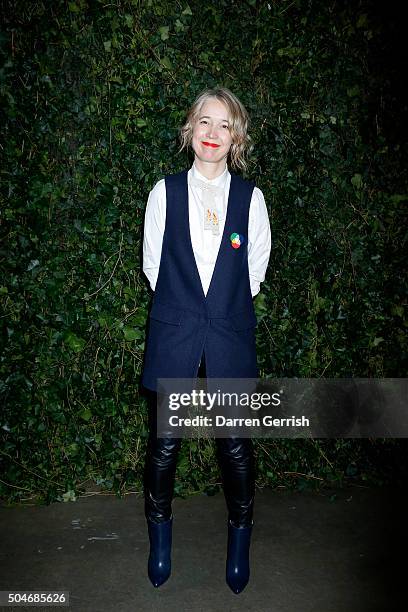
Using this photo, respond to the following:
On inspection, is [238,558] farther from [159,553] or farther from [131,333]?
[131,333]

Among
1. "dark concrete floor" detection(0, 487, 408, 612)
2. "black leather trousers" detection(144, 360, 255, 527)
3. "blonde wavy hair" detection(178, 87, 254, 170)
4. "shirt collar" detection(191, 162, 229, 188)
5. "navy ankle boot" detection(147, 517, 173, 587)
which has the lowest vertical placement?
"dark concrete floor" detection(0, 487, 408, 612)

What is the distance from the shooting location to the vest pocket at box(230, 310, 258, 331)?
2188 mm

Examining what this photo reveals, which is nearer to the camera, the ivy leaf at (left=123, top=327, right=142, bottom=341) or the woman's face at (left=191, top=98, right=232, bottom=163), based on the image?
the woman's face at (left=191, top=98, right=232, bottom=163)

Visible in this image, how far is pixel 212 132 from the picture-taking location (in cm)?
218

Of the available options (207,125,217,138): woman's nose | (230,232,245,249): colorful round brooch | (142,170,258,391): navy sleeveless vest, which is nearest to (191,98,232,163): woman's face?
(207,125,217,138): woman's nose

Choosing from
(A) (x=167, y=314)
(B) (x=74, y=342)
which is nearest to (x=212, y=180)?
(A) (x=167, y=314)

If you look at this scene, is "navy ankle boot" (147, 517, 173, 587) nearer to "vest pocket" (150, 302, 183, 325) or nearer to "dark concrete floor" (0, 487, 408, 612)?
"dark concrete floor" (0, 487, 408, 612)

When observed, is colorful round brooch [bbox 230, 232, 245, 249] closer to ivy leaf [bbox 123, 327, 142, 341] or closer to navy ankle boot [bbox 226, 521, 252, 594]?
ivy leaf [bbox 123, 327, 142, 341]

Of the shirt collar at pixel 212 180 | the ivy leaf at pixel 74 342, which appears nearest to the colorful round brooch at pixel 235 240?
the shirt collar at pixel 212 180

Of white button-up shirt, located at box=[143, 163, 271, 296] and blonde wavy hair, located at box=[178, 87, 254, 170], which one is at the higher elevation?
blonde wavy hair, located at box=[178, 87, 254, 170]

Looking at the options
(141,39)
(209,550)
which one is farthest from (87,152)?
(209,550)

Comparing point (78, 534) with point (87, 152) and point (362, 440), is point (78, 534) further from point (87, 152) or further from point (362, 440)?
point (87, 152)

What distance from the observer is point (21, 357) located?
273cm

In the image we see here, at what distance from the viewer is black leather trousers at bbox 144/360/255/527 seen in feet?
7.35
